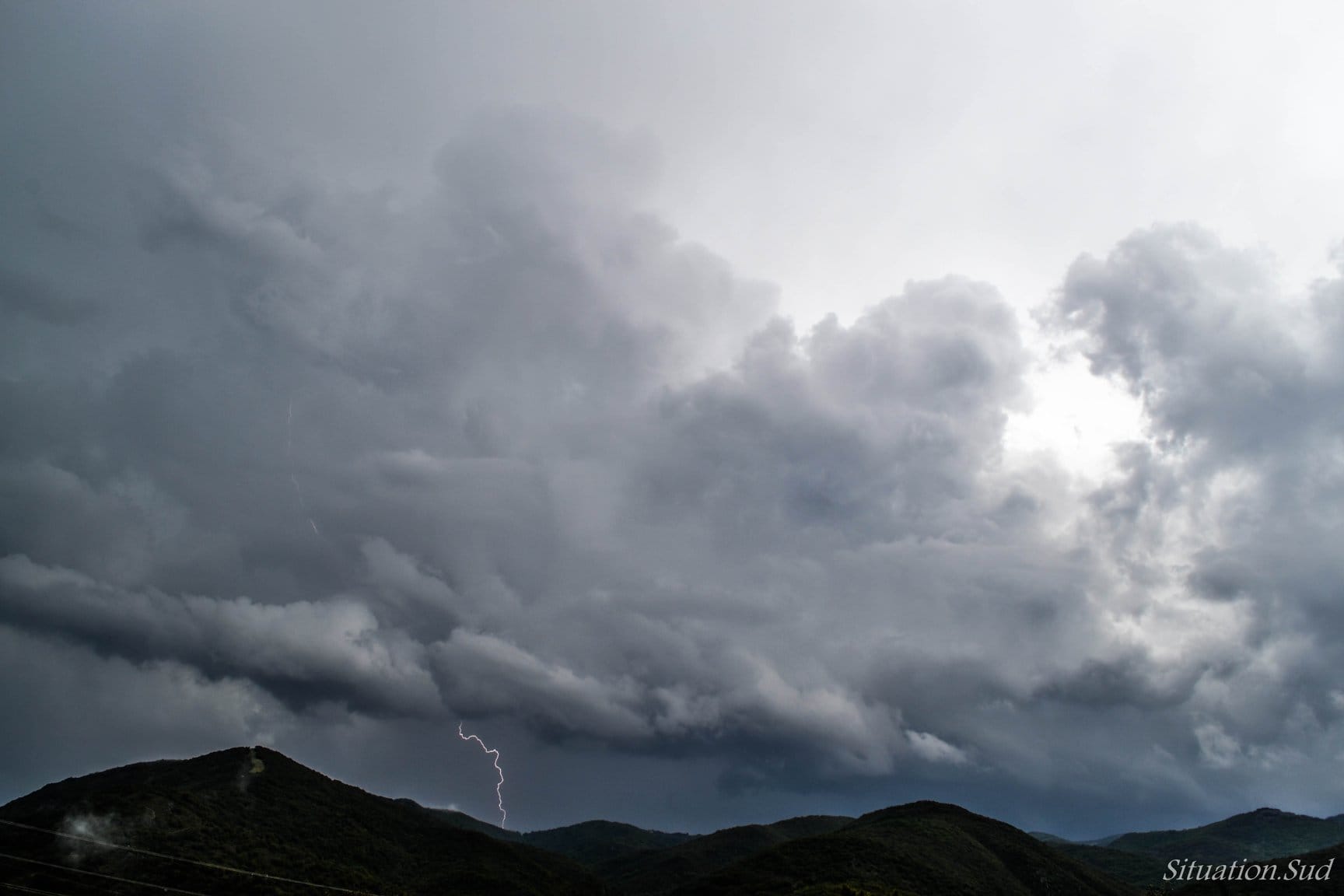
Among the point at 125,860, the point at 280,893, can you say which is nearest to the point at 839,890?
the point at 280,893

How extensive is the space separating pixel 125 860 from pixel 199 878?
2047 cm

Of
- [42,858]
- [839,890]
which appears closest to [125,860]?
[42,858]

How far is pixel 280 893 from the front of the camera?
7756 inches

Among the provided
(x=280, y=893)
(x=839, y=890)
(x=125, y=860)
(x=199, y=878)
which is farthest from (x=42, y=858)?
(x=839, y=890)

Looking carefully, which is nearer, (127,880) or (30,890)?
(30,890)

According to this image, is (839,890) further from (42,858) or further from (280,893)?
(42,858)

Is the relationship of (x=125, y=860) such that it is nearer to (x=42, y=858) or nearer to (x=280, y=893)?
(x=42, y=858)

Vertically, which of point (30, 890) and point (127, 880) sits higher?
point (127, 880)

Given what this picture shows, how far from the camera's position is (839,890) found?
7854 inches

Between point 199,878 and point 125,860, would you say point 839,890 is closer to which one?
point 199,878

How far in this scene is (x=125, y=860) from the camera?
653 ft

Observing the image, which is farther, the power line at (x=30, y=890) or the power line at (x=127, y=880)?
the power line at (x=127, y=880)

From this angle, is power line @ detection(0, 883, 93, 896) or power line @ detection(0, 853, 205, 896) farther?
power line @ detection(0, 853, 205, 896)

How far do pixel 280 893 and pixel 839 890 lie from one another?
437 feet
